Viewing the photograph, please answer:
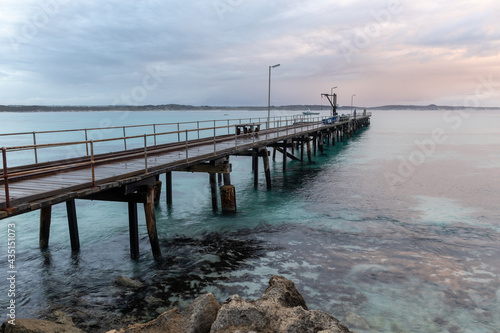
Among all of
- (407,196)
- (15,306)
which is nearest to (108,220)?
(15,306)

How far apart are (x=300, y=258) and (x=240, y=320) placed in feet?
20.8

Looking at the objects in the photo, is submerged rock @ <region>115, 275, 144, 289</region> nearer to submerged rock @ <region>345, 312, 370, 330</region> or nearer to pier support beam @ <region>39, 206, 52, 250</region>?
pier support beam @ <region>39, 206, 52, 250</region>

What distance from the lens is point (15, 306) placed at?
8500 millimetres

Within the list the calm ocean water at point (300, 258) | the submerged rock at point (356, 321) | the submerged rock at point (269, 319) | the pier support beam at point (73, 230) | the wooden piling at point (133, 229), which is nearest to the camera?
the submerged rock at point (269, 319)

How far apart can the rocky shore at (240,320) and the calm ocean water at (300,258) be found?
7.09 ft

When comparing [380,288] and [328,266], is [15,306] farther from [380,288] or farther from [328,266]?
[380,288]

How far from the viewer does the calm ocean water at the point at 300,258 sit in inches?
335

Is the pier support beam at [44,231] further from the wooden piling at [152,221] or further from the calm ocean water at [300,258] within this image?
the wooden piling at [152,221]

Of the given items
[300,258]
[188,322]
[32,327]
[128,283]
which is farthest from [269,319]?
[300,258]

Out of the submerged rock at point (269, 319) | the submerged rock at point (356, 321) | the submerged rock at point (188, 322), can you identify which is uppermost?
the submerged rock at point (269, 319)

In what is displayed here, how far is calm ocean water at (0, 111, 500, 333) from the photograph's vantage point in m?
8.50

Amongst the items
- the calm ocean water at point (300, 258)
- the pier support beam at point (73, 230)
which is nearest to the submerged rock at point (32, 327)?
the calm ocean water at point (300, 258)

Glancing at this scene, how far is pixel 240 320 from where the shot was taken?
534 centimetres

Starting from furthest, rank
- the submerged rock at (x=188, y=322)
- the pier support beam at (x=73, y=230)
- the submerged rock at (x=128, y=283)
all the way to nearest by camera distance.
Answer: the pier support beam at (x=73, y=230)
the submerged rock at (x=128, y=283)
the submerged rock at (x=188, y=322)
